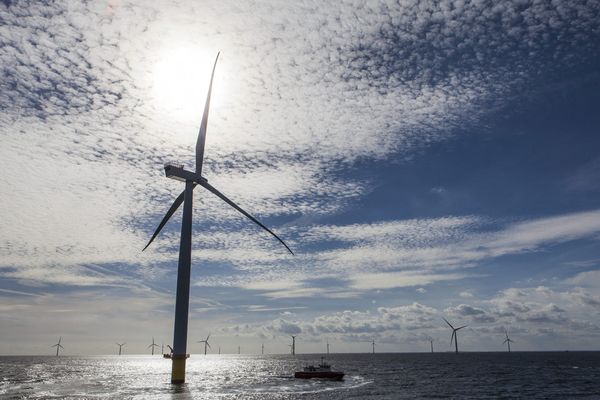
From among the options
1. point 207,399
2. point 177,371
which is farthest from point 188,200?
point 207,399

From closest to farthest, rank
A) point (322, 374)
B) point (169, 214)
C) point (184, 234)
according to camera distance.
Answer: point (184, 234) < point (169, 214) < point (322, 374)

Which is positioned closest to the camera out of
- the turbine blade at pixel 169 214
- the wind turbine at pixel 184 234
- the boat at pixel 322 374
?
the wind turbine at pixel 184 234

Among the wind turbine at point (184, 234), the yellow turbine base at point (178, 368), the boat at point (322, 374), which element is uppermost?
the wind turbine at point (184, 234)

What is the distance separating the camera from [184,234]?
73.7 m

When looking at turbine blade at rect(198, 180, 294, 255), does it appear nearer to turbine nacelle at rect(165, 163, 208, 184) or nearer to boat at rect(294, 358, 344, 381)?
turbine nacelle at rect(165, 163, 208, 184)

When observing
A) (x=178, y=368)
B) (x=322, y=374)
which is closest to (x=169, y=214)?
(x=178, y=368)

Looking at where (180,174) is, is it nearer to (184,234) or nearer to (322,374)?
(184,234)

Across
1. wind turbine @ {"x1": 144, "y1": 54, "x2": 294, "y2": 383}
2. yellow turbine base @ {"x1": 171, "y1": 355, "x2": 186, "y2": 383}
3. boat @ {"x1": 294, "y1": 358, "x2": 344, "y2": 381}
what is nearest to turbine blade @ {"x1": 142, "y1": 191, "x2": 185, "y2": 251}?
wind turbine @ {"x1": 144, "y1": 54, "x2": 294, "y2": 383}

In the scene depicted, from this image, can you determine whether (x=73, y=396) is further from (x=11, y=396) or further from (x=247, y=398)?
(x=247, y=398)

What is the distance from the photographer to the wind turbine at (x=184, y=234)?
70.5 m

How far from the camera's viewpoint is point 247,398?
8394 cm

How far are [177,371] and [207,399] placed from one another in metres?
9.19

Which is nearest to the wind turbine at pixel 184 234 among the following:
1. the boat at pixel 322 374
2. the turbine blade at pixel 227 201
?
the turbine blade at pixel 227 201

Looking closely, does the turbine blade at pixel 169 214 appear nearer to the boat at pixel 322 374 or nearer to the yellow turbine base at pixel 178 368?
the yellow turbine base at pixel 178 368
